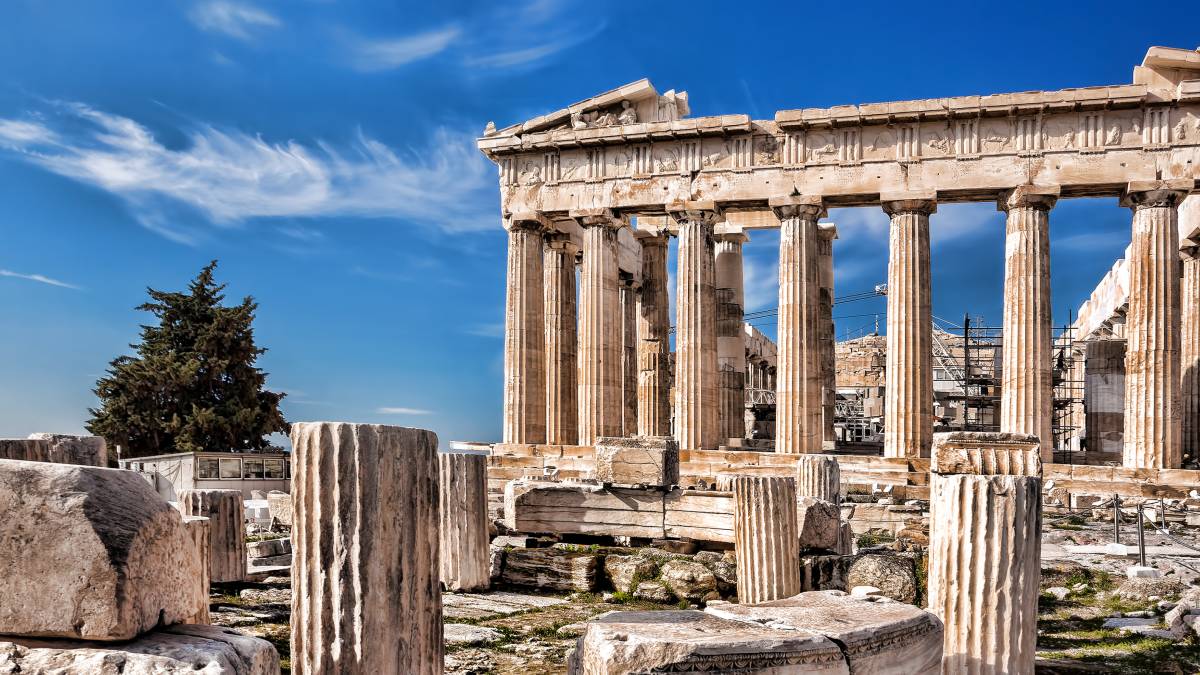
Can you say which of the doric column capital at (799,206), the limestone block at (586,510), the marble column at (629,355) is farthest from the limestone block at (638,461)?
the marble column at (629,355)

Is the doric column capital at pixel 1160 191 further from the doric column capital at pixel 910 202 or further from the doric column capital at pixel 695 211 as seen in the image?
the doric column capital at pixel 695 211

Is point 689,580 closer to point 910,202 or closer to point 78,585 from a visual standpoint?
point 78,585

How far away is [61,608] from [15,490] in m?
0.47

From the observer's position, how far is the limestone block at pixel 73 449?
280 inches

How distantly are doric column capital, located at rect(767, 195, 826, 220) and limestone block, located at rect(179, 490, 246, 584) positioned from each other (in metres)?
16.2

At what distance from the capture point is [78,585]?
11.6ft

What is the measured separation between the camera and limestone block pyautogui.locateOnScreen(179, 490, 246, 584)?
36.1ft

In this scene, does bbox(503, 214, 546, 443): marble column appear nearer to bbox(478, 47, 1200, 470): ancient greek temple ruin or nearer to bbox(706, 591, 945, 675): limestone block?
bbox(478, 47, 1200, 470): ancient greek temple ruin

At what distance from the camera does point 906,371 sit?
75.5 feet

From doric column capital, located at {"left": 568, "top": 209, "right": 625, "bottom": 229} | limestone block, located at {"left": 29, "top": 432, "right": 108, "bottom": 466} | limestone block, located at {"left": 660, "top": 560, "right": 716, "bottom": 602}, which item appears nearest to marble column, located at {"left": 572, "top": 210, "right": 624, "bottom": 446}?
doric column capital, located at {"left": 568, "top": 209, "right": 625, "bottom": 229}

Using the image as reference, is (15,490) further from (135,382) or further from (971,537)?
(135,382)

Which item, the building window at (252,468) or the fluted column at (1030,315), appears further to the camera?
the building window at (252,468)

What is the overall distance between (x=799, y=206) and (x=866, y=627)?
19.3 meters

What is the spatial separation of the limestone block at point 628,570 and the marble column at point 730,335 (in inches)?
636
